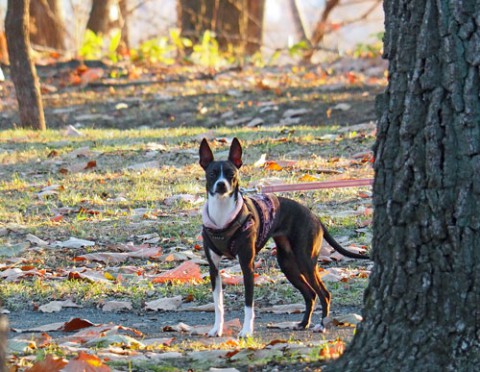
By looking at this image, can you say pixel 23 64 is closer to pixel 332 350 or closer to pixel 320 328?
pixel 320 328

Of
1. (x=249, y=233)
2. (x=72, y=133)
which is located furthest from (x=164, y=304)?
(x=72, y=133)

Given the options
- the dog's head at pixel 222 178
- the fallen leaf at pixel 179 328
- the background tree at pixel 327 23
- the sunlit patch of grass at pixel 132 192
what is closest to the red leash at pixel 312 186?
the sunlit patch of grass at pixel 132 192

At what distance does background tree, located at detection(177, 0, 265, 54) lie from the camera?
22.4 metres

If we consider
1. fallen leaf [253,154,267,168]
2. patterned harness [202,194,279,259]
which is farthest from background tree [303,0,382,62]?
patterned harness [202,194,279,259]

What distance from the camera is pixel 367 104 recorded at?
16.1 m

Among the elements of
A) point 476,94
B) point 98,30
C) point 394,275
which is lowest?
point 394,275

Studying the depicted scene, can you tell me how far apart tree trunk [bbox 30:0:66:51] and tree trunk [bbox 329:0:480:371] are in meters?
20.0

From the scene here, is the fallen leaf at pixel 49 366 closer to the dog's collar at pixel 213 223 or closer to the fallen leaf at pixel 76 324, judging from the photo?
the fallen leaf at pixel 76 324

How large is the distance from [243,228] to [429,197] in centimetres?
200

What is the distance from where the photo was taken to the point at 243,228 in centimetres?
614

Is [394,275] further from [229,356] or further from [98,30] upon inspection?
[98,30]

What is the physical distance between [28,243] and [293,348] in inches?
162

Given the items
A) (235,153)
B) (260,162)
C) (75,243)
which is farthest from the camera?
(260,162)

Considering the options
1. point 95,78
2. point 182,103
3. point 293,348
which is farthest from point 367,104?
point 293,348
